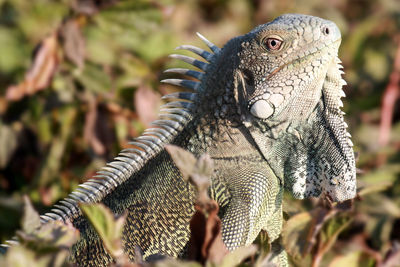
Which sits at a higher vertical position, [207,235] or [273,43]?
[273,43]

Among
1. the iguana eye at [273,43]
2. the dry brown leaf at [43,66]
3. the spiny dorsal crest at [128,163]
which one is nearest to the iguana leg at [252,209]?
the spiny dorsal crest at [128,163]

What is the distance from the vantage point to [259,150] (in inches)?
128

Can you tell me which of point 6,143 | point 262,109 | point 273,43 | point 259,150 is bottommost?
point 6,143

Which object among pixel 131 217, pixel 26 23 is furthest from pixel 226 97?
pixel 26 23

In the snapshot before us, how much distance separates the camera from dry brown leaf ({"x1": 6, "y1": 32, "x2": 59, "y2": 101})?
4.64 metres

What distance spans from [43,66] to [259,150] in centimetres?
232

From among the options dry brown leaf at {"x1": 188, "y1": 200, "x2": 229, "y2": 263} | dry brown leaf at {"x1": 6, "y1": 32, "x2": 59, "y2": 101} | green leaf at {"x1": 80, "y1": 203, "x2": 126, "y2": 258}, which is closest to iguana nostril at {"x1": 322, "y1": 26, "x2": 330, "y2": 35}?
dry brown leaf at {"x1": 188, "y1": 200, "x2": 229, "y2": 263}

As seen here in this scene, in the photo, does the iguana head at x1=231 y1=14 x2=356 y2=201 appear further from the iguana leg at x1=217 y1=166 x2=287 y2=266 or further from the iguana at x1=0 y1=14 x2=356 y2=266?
the iguana leg at x1=217 y1=166 x2=287 y2=266

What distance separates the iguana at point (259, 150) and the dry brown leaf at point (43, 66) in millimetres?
1679

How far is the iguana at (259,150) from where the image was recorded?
3111mm

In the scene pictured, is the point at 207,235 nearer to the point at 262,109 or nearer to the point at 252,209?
the point at 252,209

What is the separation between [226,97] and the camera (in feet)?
10.9

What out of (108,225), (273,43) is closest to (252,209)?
(273,43)

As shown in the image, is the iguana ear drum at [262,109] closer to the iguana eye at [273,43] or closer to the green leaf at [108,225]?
the iguana eye at [273,43]
